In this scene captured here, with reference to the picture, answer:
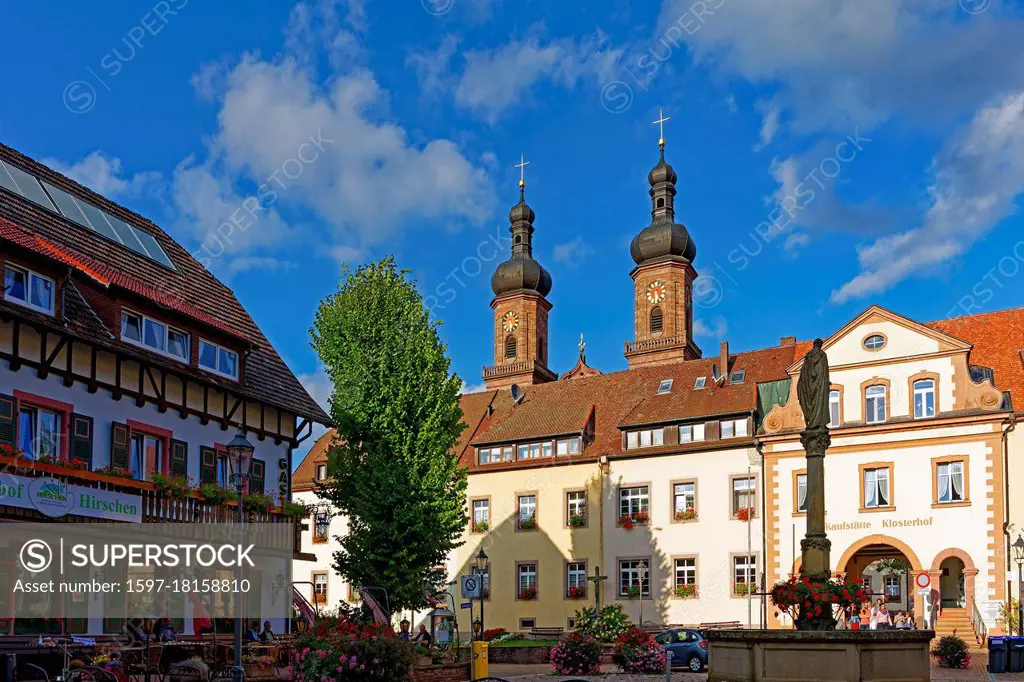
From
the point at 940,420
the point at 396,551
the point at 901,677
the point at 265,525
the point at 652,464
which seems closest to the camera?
the point at 901,677

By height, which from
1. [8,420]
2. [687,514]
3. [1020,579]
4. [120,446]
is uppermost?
[8,420]

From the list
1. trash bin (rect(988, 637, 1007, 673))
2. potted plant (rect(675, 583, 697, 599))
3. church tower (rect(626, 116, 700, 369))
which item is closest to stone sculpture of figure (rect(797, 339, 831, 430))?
trash bin (rect(988, 637, 1007, 673))

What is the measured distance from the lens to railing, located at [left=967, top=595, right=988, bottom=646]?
128ft

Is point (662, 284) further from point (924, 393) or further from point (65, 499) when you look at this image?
point (65, 499)

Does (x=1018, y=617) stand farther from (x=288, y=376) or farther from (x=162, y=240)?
(x=162, y=240)

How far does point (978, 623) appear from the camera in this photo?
39250 mm

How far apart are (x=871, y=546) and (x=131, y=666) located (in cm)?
2962

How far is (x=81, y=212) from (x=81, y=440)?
7.50 metres

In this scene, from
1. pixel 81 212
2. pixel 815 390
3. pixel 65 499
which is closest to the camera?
pixel 815 390

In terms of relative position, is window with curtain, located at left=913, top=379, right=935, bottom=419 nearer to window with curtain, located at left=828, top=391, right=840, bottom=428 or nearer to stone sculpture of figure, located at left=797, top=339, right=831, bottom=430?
window with curtain, located at left=828, top=391, right=840, bottom=428

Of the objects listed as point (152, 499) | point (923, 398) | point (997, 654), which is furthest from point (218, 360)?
point (923, 398)

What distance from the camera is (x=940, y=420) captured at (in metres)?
41.6

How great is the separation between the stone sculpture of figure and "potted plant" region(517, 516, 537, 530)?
33098 mm

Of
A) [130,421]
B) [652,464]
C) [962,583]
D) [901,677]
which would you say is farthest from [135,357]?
[962,583]
